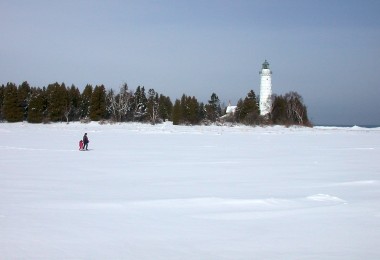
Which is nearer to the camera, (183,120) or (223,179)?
(223,179)

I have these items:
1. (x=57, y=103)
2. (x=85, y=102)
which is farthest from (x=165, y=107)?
(x=57, y=103)

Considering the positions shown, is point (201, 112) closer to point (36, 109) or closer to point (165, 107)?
point (165, 107)

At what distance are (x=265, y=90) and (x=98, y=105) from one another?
29.7 metres

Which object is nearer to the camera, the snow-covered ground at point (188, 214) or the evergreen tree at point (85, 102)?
the snow-covered ground at point (188, 214)

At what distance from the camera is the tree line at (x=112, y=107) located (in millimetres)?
63062

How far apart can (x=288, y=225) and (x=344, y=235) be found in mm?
1006

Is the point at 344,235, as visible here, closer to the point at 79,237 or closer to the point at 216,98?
the point at 79,237

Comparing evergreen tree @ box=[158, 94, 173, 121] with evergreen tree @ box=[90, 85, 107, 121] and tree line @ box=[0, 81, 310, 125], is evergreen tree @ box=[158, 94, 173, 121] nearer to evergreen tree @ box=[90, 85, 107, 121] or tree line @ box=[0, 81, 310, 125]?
tree line @ box=[0, 81, 310, 125]

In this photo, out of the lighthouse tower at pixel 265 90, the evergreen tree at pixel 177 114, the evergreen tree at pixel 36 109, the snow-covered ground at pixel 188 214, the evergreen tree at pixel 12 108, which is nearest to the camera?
the snow-covered ground at pixel 188 214

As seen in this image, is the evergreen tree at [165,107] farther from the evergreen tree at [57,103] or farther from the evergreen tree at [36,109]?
the evergreen tree at [36,109]

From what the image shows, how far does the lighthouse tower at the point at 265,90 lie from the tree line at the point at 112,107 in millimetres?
1032

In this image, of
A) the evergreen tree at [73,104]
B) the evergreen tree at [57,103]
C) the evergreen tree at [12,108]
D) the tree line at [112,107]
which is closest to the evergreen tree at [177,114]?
the tree line at [112,107]

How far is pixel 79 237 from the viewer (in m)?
6.37

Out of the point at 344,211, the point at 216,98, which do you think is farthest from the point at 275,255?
the point at 216,98
